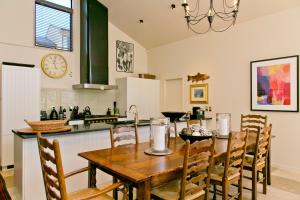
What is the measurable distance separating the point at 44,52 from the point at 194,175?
4.32 metres

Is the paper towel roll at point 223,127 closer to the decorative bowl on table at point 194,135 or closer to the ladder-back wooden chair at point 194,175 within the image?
the decorative bowl on table at point 194,135

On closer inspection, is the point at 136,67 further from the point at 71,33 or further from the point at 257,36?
the point at 257,36

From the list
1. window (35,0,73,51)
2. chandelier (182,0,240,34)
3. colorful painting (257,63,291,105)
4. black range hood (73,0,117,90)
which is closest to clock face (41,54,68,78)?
window (35,0,73,51)

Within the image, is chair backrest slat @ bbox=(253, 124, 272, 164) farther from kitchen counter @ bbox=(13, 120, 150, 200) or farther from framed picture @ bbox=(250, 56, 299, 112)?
kitchen counter @ bbox=(13, 120, 150, 200)

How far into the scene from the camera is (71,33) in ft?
17.6

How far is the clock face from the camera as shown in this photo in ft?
16.0

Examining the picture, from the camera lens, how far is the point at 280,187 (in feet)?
10.6

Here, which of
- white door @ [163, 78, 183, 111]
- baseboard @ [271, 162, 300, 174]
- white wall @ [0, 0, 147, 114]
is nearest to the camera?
baseboard @ [271, 162, 300, 174]

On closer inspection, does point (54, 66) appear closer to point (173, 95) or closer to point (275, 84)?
point (173, 95)

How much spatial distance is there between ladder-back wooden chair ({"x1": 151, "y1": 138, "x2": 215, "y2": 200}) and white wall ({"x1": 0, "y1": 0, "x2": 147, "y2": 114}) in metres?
3.87

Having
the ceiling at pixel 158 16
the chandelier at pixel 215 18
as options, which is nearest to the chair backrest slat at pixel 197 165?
the chandelier at pixel 215 18

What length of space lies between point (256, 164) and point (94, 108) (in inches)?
159

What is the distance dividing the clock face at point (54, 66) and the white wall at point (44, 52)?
0.32ft

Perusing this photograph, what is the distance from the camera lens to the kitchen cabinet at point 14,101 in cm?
390
